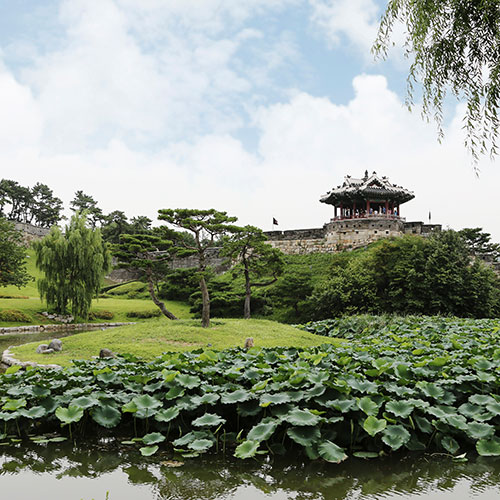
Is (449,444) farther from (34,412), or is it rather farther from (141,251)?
(141,251)

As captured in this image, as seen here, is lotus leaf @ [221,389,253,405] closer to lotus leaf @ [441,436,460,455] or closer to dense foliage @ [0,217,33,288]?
lotus leaf @ [441,436,460,455]

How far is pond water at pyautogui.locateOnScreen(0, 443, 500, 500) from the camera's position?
3074 millimetres

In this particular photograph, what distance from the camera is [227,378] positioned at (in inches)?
192

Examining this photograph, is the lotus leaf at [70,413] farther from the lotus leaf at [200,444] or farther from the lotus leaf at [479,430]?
the lotus leaf at [479,430]

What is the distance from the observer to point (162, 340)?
11227 millimetres

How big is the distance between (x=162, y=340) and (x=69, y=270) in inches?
432

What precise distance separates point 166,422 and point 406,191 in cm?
3046

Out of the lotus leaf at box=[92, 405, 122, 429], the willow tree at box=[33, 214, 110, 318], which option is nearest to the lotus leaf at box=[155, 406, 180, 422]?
the lotus leaf at box=[92, 405, 122, 429]

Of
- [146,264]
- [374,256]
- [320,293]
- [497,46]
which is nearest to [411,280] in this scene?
[374,256]

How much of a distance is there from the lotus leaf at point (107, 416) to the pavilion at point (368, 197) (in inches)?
1093

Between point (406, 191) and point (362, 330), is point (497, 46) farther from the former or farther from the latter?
point (406, 191)

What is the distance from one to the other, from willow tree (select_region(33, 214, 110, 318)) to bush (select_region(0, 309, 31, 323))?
1.18 meters

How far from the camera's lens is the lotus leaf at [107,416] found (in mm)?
4008

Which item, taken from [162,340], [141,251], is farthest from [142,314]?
[162,340]
